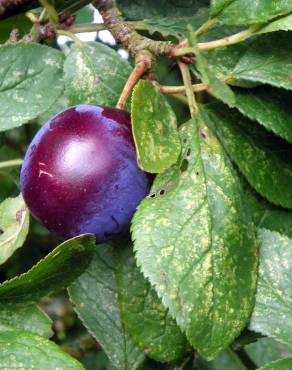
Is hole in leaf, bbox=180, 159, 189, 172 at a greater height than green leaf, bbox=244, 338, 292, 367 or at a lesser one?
greater

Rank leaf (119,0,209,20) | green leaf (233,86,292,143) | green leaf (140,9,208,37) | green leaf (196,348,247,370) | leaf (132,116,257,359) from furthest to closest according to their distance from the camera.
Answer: green leaf (196,348,247,370), leaf (119,0,209,20), green leaf (140,9,208,37), green leaf (233,86,292,143), leaf (132,116,257,359)

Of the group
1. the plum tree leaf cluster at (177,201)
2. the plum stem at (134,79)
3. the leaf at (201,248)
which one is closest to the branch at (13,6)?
the plum tree leaf cluster at (177,201)

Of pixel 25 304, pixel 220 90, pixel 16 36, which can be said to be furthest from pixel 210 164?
pixel 16 36

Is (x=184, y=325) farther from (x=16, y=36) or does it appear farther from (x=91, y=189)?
(x=16, y=36)

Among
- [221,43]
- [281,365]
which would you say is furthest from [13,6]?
[281,365]

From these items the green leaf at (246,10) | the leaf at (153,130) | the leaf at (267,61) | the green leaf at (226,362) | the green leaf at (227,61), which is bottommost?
the green leaf at (226,362)

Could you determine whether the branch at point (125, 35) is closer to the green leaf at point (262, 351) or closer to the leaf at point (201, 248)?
the leaf at point (201, 248)

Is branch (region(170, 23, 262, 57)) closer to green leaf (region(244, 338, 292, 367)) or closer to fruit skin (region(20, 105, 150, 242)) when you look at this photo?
fruit skin (region(20, 105, 150, 242))

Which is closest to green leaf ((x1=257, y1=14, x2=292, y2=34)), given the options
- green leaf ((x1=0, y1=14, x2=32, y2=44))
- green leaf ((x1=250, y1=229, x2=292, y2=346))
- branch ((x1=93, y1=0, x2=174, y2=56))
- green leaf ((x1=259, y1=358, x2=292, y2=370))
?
branch ((x1=93, y1=0, x2=174, y2=56))
